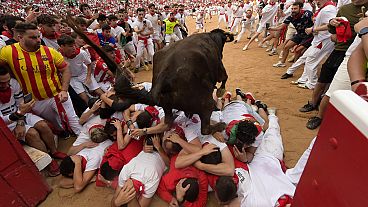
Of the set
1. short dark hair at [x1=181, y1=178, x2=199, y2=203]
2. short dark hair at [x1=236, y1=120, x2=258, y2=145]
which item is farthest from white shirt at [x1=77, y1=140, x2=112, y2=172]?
A: short dark hair at [x1=236, y1=120, x2=258, y2=145]

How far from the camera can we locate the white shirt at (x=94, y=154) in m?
3.19

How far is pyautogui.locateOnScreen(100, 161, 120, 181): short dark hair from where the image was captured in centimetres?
292

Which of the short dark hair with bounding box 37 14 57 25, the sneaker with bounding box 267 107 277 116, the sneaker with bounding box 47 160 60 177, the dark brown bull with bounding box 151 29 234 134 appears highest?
the short dark hair with bounding box 37 14 57 25

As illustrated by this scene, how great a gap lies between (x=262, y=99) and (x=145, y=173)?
10.6ft

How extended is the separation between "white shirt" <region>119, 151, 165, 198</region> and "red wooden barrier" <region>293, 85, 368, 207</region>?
1.94 meters

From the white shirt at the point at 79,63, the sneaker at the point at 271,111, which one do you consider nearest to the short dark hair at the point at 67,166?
the white shirt at the point at 79,63

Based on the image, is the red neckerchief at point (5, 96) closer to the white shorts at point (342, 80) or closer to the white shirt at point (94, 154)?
the white shirt at point (94, 154)

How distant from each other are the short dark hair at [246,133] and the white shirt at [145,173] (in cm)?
98

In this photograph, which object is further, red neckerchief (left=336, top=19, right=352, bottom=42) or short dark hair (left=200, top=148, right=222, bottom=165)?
red neckerchief (left=336, top=19, right=352, bottom=42)

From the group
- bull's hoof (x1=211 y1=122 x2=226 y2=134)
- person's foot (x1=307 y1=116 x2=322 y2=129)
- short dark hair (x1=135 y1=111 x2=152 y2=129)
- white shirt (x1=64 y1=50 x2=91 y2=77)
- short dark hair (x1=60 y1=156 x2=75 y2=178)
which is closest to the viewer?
bull's hoof (x1=211 y1=122 x2=226 y2=134)

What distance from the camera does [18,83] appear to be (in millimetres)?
3533

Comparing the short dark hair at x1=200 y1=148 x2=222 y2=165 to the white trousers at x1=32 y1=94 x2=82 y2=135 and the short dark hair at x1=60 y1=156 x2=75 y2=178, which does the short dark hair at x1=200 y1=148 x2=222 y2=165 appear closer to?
the short dark hair at x1=60 y1=156 x2=75 y2=178

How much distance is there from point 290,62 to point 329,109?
7066mm

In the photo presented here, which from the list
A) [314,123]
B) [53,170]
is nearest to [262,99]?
[314,123]
